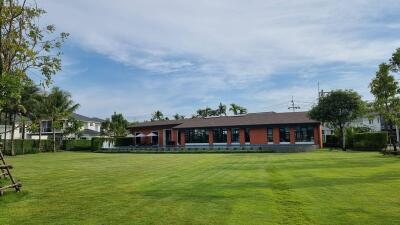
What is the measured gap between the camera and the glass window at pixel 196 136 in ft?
172

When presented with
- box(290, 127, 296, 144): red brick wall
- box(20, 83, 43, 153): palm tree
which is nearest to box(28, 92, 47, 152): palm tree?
box(20, 83, 43, 153): palm tree

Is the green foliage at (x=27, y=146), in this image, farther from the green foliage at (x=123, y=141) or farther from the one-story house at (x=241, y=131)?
the one-story house at (x=241, y=131)

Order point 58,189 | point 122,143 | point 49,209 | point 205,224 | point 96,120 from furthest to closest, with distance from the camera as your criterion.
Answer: point 96,120
point 122,143
point 58,189
point 49,209
point 205,224

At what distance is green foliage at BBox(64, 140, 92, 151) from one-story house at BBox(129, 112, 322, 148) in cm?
836

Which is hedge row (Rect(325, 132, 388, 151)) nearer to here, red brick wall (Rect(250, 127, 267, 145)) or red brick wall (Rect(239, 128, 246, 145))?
red brick wall (Rect(250, 127, 267, 145))

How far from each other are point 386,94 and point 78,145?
4193cm

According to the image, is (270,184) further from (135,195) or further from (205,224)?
(205,224)

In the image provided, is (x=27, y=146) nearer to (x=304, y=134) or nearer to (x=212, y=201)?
(x=304, y=134)

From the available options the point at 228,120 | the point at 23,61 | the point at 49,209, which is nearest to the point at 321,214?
the point at 49,209

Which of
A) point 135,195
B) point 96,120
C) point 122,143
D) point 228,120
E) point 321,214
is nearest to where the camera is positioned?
point 321,214

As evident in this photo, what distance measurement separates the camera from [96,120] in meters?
82.3

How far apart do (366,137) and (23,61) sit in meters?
33.2

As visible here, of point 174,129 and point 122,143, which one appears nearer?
point 174,129

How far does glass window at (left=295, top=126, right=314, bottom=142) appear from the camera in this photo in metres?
43.8
